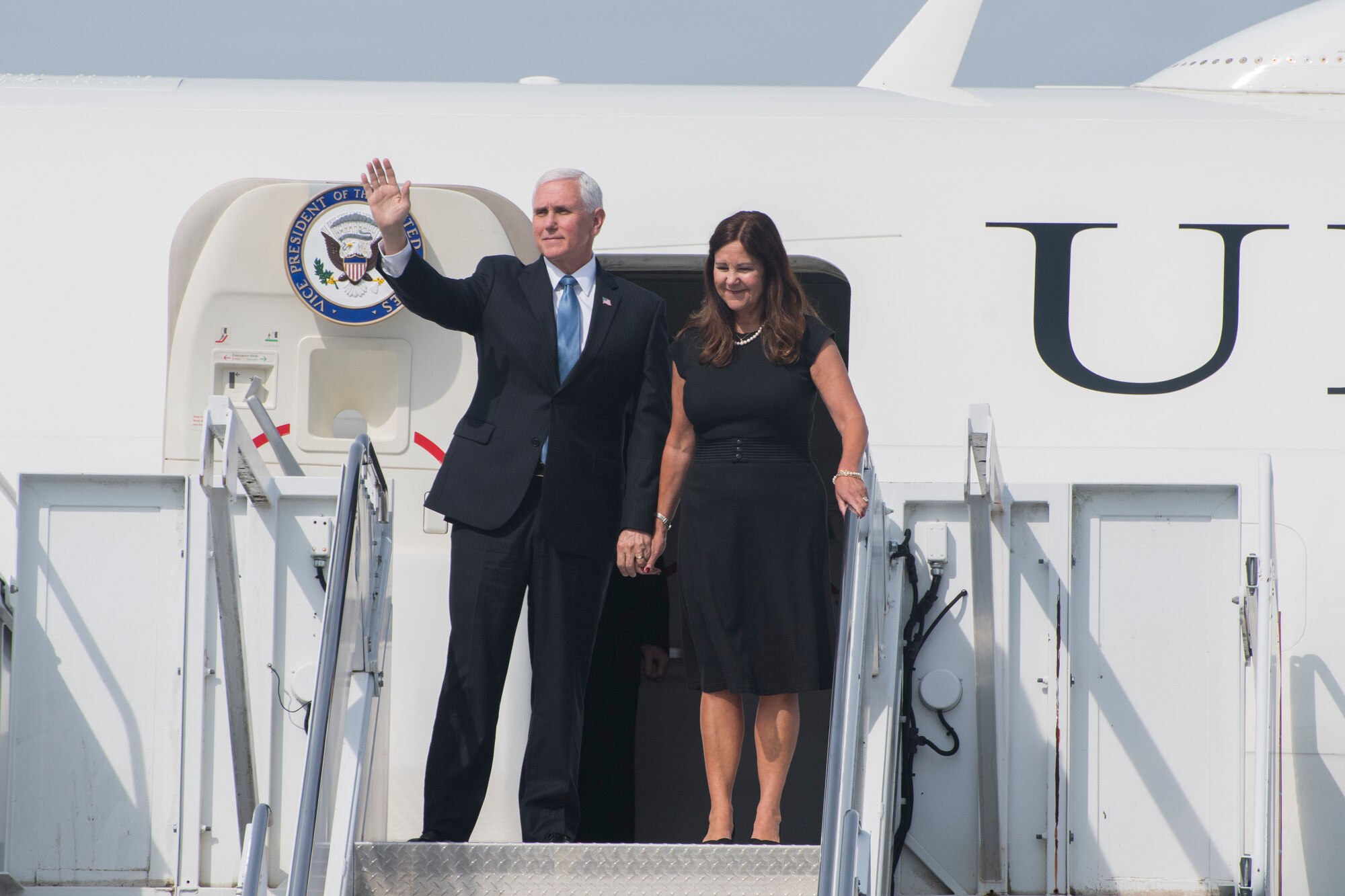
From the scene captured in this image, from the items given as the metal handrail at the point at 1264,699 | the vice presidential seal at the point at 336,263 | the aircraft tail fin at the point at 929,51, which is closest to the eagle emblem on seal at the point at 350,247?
the vice presidential seal at the point at 336,263

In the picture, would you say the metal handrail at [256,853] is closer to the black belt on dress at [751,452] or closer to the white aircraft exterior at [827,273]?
the white aircraft exterior at [827,273]

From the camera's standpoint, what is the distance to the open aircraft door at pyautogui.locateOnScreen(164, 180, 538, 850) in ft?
15.4

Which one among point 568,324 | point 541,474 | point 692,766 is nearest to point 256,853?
point 541,474

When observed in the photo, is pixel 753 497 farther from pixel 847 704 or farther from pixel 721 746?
pixel 847 704

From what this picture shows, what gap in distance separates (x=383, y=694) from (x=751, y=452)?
1.20 meters

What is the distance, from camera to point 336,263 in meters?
4.73

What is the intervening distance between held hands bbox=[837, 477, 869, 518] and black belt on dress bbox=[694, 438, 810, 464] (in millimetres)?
214

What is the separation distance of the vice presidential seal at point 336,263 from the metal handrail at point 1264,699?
2.55 m

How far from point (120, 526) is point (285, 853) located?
0.97m

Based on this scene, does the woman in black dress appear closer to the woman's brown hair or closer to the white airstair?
A: the woman's brown hair

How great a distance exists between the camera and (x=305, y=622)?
4.10 meters

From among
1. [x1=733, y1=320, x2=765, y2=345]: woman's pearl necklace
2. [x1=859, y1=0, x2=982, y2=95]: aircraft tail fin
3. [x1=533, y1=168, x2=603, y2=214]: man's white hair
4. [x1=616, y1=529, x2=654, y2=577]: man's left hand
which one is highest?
[x1=859, y1=0, x2=982, y2=95]: aircraft tail fin

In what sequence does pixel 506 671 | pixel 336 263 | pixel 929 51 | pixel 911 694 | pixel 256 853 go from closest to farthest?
1. pixel 256 853
2. pixel 506 671
3. pixel 911 694
4. pixel 336 263
5. pixel 929 51

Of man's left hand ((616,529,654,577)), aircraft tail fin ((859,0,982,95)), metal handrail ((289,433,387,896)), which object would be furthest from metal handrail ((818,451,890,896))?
aircraft tail fin ((859,0,982,95))
